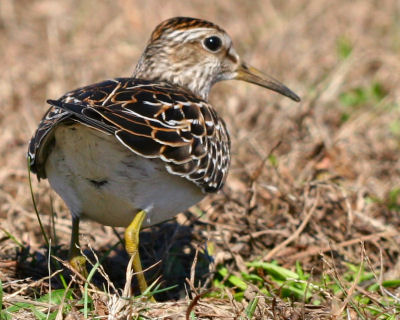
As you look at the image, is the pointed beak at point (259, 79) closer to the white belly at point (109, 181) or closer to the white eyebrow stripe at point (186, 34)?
the white eyebrow stripe at point (186, 34)

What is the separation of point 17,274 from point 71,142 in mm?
1329

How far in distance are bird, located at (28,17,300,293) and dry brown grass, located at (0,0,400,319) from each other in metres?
0.63

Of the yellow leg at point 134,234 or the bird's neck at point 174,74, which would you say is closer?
the yellow leg at point 134,234

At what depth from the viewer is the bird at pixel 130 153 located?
425cm

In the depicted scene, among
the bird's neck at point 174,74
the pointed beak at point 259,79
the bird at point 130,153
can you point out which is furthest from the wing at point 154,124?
the pointed beak at point 259,79

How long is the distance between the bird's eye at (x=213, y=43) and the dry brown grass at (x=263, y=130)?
1.00m

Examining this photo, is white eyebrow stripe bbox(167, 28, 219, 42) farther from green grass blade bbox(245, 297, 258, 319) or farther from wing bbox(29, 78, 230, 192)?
green grass blade bbox(245, 297, 258, 319)

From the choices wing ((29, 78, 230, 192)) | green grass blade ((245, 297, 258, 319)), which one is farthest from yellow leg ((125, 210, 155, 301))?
green grass blade ((245, 297, 258, 319))

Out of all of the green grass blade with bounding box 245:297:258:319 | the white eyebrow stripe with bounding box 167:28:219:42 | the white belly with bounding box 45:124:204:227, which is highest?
the white eyebrow stripe with bounding box 167:28:219:42

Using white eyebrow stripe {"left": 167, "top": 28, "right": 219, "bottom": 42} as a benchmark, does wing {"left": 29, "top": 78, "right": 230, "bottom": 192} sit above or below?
below

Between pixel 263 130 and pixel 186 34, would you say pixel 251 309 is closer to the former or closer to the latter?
pixel 186 34

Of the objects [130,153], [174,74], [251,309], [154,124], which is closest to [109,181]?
[130,153]

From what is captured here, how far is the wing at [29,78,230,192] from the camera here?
4.15m

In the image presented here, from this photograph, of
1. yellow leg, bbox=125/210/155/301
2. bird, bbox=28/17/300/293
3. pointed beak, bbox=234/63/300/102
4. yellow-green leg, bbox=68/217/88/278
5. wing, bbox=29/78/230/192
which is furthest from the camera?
pointed beak, bbox=234/63/300/102
